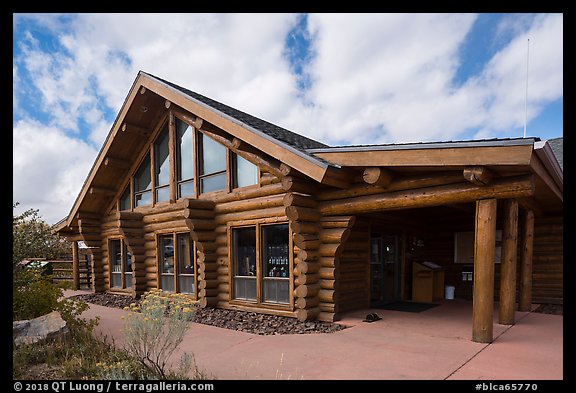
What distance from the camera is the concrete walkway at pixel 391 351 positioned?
183 inches

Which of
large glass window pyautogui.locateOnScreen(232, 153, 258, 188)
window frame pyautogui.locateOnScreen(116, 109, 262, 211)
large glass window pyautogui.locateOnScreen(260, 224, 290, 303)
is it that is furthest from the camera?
window frame pyautogui.locateOnScreen(116, 109, 262, 211)

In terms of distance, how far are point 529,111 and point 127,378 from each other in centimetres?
1015

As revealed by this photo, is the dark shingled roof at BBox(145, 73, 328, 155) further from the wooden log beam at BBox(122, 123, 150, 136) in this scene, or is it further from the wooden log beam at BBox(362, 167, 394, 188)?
the wooden log beam at BBox(122, 123, 150, 136)

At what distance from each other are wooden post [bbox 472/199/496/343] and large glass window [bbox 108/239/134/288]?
1117 centimetres

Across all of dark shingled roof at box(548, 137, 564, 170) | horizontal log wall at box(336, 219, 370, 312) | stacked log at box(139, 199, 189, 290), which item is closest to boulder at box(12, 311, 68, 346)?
stacked log at box(139, 199, 189, 290)

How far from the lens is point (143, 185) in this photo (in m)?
13.0

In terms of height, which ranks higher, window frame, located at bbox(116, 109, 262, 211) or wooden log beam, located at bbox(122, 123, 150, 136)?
wooden log beam, located at bbox(122, 123, 150, 136)

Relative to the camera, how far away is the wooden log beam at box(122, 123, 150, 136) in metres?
11.7

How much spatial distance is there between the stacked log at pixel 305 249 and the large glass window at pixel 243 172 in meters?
1.89

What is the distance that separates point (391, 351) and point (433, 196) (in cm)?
269

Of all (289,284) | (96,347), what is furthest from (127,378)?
(289,284)

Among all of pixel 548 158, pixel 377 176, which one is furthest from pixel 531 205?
pixel 377 176

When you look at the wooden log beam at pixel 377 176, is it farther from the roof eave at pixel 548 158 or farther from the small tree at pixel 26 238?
the small tree at pixel 26 238

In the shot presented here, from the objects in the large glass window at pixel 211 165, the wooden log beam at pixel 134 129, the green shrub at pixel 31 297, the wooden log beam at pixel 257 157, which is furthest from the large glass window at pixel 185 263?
the green shrub at pixel 31 297
